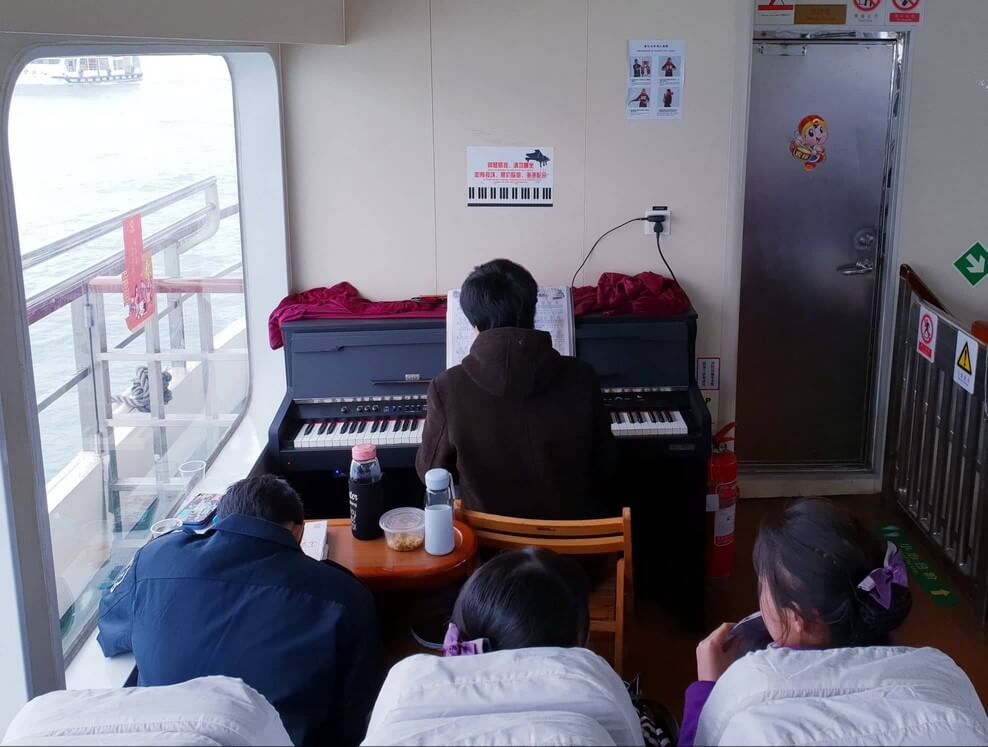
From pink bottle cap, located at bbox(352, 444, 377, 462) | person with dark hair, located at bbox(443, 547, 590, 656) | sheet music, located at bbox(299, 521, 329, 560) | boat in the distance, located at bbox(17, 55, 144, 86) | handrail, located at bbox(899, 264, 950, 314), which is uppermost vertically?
boat in the distance, located at bbox(17, 55, 144, 86)

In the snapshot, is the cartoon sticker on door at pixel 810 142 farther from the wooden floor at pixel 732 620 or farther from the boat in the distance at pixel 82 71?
the boat in the distance at pixel 82 71

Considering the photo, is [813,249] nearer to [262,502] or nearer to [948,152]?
[948,152]

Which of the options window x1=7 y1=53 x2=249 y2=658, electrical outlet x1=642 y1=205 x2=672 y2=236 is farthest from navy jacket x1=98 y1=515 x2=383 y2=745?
electrical outlet x1=642 y1=205 x2=672 y2=236

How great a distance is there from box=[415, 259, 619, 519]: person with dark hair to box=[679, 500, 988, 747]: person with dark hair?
3.37ft

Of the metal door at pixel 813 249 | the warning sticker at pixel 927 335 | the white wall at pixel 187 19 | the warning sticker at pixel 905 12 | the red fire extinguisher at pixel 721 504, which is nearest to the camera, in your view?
the white wall at pixel 187 19

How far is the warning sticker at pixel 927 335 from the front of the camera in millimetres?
4055

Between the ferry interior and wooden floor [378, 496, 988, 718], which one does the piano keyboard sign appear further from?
wooden floor [378, 496, 988, 718]

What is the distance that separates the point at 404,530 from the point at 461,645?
3.58 feet

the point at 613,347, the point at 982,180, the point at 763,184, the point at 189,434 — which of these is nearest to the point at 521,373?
Answer: the point at 613,347

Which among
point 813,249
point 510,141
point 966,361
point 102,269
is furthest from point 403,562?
point 813,249

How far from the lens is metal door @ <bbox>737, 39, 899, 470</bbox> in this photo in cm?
433

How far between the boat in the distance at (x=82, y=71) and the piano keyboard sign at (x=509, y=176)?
46.7 inches

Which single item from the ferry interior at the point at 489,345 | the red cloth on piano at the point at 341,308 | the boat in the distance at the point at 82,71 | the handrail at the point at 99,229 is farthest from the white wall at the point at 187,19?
the red cloth on piano at the point at 341,308

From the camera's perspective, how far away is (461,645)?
5.47ft
